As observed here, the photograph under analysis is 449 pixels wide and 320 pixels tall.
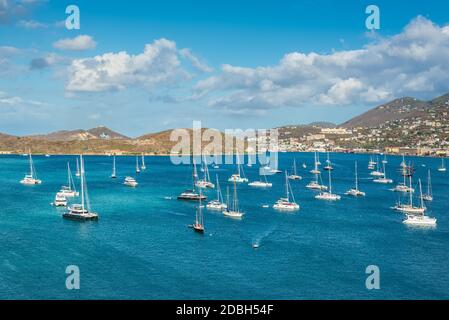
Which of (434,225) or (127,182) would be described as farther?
(127,182)

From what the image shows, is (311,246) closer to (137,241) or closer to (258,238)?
(258,238)

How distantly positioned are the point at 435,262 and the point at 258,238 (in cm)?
2327

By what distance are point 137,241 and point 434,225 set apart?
4983cm

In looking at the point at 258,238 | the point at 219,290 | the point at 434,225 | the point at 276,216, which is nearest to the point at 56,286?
the point at 219,290

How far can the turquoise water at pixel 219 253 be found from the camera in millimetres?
48656

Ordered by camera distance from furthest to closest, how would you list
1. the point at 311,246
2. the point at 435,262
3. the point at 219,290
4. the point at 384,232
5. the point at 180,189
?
the point at 180,189
the point at 384,232
the point at 311,246
the point at 435,262
the point at 219,290

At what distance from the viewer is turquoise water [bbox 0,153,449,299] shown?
48.7 meters

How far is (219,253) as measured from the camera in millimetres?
62062

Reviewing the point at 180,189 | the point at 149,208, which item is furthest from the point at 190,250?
the point at 180,189

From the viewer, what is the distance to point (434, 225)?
3332 inches

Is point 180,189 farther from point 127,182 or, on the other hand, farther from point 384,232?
point 384,232

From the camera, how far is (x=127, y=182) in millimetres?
143750

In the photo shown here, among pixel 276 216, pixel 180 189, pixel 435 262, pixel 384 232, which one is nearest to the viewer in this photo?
pixel 435 262

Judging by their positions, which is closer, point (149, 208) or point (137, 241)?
point (137, 241)
